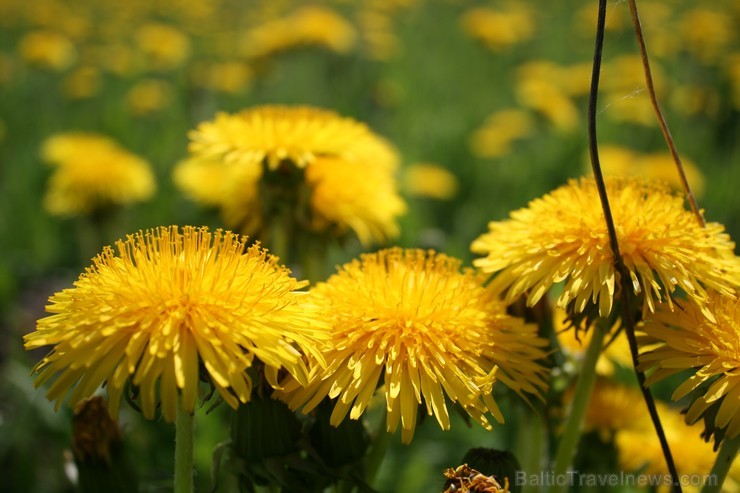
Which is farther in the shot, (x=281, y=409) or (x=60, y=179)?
(x=60, y=179)

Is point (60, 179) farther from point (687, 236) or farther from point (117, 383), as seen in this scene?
point (687, 236)

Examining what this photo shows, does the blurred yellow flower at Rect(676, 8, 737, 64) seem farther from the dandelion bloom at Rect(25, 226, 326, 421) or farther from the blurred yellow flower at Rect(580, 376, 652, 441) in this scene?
the dandelion bloom at Rect(25, 226, 326, 421)

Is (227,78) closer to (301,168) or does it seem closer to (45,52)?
(45,52)

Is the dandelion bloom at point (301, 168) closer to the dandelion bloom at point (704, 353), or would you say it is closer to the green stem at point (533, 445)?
the green stem at point (533, 445)

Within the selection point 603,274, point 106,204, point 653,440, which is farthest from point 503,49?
point 603,274

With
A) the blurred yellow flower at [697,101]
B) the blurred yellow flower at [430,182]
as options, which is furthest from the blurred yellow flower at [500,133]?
the blurred yellow flower at [697,101]

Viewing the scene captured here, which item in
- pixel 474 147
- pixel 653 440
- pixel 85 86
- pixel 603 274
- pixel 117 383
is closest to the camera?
pixel 117 383

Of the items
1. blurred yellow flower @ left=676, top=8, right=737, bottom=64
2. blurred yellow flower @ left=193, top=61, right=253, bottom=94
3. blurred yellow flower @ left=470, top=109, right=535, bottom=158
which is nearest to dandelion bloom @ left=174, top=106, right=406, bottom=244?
blurred yellow flower @ left=470, top=109, right=535, bottom=158
